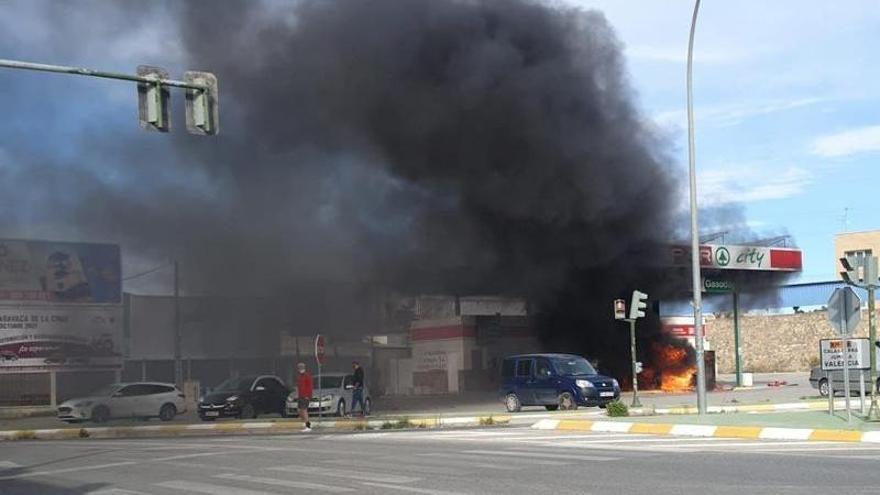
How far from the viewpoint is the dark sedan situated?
29641 mm

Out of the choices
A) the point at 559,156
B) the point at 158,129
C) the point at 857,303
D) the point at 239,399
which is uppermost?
the point at 559,156

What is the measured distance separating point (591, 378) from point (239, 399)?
35.8 ft

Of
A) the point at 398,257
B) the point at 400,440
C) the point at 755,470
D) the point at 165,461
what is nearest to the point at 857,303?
the point at 755,470

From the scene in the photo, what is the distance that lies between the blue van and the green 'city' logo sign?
1795 centimetres

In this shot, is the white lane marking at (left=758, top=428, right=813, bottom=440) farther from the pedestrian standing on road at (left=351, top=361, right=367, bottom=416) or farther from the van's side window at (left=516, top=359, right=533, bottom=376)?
the pedestrian standing on road at (left=351, top=361, right=367, bottom=416)

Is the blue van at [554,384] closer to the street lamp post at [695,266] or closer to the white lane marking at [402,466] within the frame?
the street lamp post at [695,266]

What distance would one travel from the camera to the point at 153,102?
13.3m

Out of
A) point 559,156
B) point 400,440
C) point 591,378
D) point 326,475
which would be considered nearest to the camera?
point 326,475

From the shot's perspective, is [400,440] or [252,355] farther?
[252,355]

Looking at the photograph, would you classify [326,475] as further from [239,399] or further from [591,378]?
[239,399]

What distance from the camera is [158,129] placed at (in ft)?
44.1

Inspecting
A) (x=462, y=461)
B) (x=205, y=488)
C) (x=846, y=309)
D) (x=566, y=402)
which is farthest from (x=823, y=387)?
(x=205, y=488)

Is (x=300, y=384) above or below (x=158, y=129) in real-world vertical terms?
below

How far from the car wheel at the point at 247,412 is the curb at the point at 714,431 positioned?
41.3 feet
